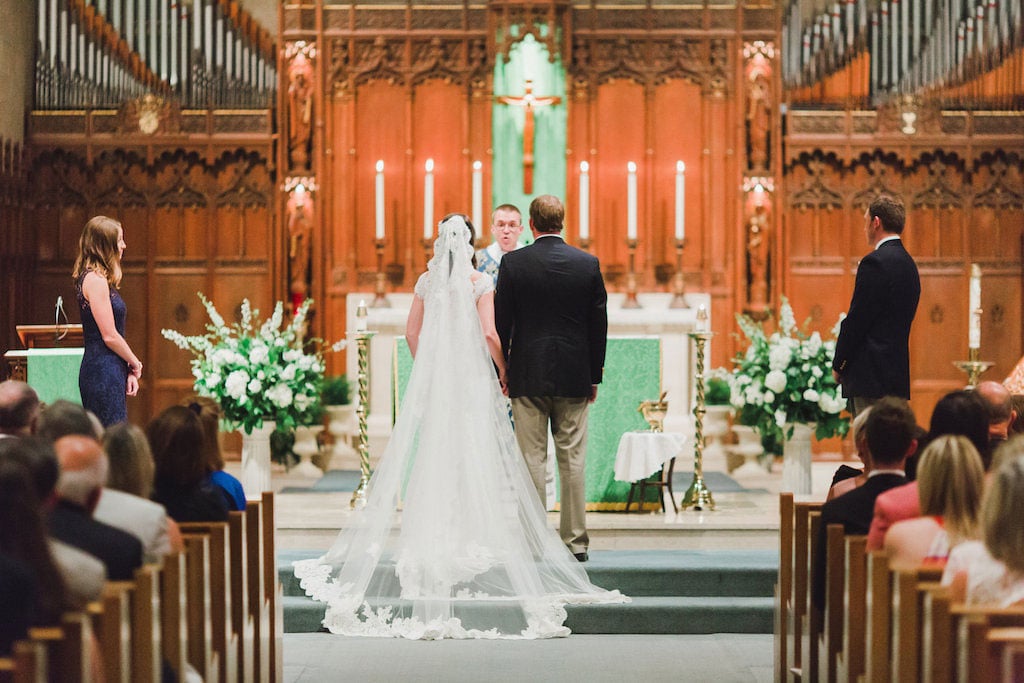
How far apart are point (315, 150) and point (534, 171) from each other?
190 centimetres

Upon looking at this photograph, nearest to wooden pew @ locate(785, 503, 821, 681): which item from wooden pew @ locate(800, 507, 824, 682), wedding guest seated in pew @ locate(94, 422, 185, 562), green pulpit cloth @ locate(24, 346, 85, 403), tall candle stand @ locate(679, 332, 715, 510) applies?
wooden pew @ locate(800, 507, 824, 682)

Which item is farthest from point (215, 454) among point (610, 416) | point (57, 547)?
point (610, 416)

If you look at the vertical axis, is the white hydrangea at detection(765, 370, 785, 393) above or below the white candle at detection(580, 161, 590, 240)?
below

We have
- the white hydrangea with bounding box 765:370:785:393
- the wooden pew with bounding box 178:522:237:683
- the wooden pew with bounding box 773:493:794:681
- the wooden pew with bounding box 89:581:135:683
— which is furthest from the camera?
the white hydrangea with bounding box 765:370:785:393

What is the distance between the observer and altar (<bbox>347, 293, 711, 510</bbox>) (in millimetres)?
8047

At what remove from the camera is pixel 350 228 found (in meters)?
11.6

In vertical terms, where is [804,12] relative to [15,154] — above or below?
above

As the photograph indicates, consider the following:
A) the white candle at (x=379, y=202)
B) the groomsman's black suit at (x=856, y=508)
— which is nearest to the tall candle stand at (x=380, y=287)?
the white candle at (x=379, y=202)

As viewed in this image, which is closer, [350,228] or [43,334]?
[43,334]

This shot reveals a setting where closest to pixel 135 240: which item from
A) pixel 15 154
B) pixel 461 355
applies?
pixel 15 154

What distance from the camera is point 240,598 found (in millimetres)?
4535

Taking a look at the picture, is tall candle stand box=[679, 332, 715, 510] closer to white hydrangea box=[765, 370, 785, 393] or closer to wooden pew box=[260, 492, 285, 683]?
white hydrangea box=[765, 370, 785, 393]

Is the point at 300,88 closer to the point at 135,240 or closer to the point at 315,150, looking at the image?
the point at 315,150

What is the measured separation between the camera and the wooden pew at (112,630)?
2.98 meters
